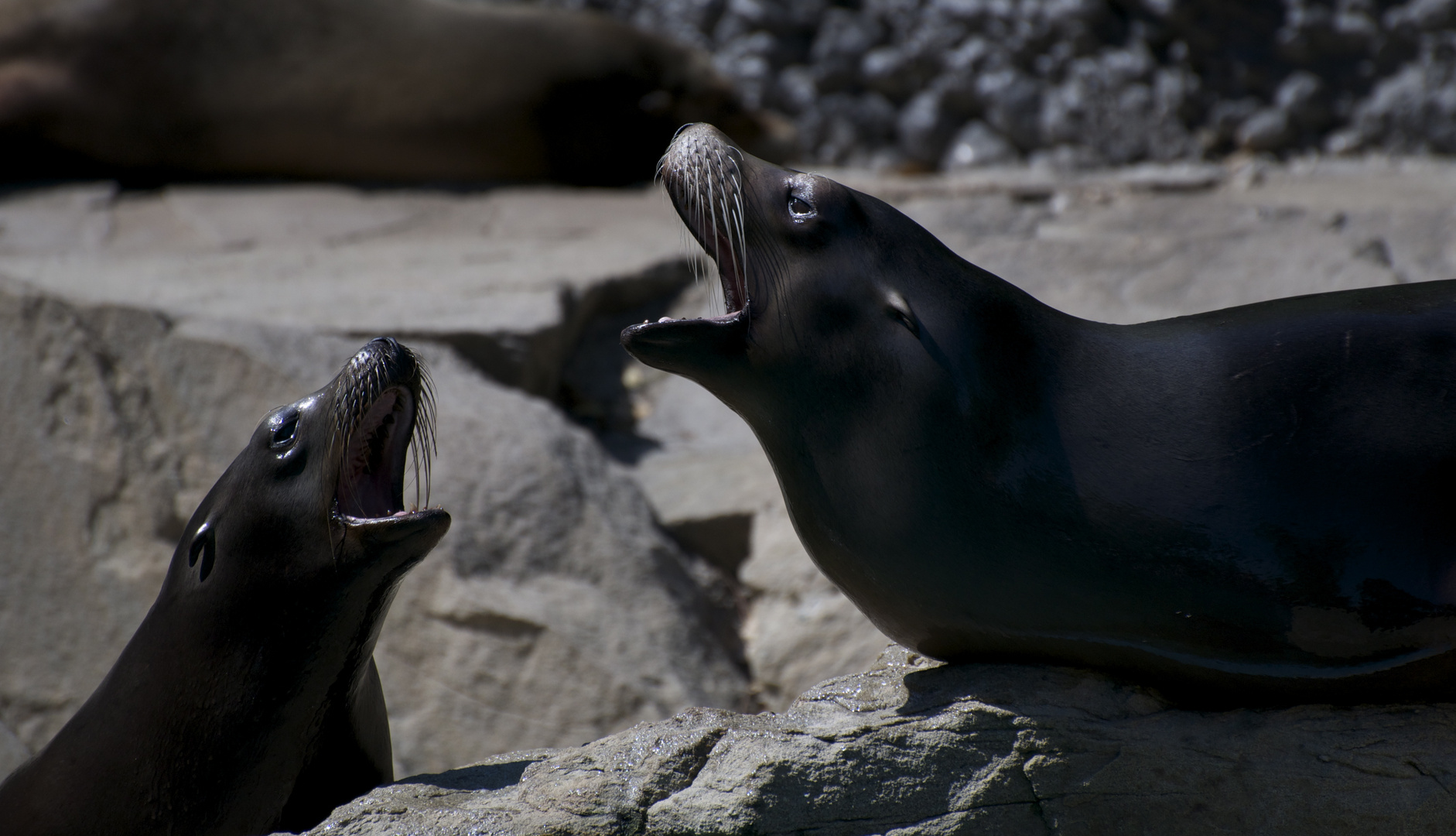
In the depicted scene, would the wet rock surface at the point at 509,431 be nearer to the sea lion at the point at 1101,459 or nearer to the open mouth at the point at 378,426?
the open mouth at the point at 378,426

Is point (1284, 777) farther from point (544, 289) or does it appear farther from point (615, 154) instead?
point (615, 154)

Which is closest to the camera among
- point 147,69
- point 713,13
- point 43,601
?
point 43,601

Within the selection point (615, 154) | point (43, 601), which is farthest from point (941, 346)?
point (615, 154)

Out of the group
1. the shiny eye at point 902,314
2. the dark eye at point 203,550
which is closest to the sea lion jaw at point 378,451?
the dark eye at point 203,550

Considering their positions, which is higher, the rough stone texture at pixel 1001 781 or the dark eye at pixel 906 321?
the dark eye at pixel 906 321

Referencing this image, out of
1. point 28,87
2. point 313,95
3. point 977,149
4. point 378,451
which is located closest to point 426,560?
point 378,451

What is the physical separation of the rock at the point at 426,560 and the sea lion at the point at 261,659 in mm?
1095

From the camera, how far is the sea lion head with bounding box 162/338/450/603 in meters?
2.62

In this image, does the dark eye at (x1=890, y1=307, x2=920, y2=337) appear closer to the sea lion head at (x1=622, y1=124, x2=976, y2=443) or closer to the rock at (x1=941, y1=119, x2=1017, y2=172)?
the sea lion head at (x1=622, y1=124, x2=976, y2=443)

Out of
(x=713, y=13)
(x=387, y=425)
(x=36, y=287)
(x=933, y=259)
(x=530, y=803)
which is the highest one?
(x=713, y=13)

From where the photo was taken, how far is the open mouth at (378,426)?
8.92 ft

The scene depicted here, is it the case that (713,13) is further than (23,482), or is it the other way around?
(713,13)

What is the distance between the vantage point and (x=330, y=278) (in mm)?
5887

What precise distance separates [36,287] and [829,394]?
11.2 feet
